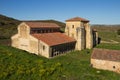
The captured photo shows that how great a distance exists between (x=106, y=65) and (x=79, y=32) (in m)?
20.0

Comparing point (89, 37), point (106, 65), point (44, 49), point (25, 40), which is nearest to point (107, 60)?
point (106, 65)

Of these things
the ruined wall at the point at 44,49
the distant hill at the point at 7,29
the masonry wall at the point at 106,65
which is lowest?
the masonry wall at the point at 106,65

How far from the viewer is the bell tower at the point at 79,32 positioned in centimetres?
4947

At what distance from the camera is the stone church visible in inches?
1558

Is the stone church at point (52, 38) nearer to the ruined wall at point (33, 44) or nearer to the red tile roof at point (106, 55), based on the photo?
the ruined wall at point (33, 44)

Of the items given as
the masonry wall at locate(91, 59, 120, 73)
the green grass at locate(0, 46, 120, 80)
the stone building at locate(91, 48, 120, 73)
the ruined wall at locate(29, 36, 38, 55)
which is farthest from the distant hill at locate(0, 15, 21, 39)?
the masonry wall at locate(91, 59, 120, 73)

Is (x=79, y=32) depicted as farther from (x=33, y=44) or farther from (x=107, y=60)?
(x=107, y=60)

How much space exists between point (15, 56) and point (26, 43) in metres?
13.7

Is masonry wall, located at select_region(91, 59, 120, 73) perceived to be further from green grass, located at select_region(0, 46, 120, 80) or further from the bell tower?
the bell tower

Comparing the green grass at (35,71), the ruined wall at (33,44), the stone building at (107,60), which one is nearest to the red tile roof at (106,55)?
the stone building at (107,60)

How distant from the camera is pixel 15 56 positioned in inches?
1108

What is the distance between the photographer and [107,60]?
30000mm

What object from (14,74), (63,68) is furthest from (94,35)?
(14,74)

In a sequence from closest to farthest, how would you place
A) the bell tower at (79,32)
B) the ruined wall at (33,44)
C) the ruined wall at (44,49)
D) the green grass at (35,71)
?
the green grass at (35,71) < the ruined wall at (44,49) < the ruined wall at (33,44) < the bell tower at (79,32)
